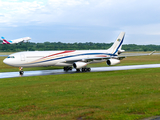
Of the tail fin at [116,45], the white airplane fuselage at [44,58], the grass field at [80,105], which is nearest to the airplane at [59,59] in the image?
the white airplane fuselage at [44,58]

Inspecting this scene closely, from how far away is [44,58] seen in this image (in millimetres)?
37375

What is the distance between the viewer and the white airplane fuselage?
117 ft

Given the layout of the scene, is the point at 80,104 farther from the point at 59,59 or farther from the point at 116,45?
the point at 116,45

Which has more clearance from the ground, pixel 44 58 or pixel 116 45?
pixel 116 45

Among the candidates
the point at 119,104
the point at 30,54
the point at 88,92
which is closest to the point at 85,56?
the point at 30,54

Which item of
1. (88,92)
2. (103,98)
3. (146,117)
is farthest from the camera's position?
(88,92)

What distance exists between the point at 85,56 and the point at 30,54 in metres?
10.8

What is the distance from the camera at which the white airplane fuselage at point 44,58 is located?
35.5 meters

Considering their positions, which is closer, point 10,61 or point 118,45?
point 10,61

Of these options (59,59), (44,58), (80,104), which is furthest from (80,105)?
(59,59)

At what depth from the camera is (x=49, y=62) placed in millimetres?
38031

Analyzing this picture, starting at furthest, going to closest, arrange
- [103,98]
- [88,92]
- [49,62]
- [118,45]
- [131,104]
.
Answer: [118,45] < [49,62] < [88,92] < [103,98] < [131,104]

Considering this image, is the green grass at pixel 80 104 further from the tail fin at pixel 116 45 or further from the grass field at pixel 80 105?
the tail fin at pixel 116 45

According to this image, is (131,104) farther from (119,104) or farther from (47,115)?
(47,115)
